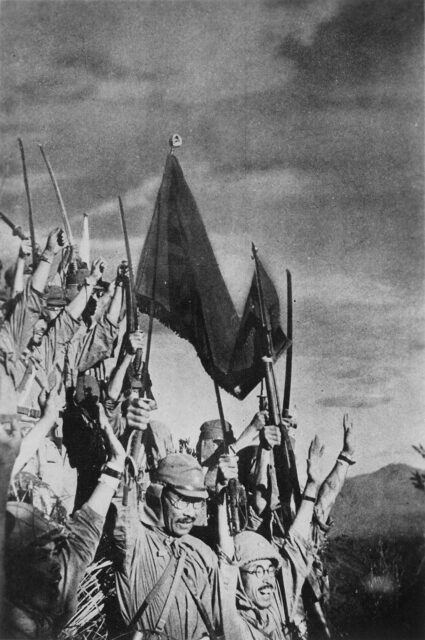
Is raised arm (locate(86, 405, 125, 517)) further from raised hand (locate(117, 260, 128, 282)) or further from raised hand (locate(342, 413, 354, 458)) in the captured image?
raised hand (locate(342, 413, 354, 458))

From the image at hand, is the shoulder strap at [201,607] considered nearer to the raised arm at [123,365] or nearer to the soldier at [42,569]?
the soldier at [42,569]

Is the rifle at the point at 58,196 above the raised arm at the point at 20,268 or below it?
above

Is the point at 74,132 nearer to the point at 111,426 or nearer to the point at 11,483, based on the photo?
the point at 111,426

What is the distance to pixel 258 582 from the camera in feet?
14.5

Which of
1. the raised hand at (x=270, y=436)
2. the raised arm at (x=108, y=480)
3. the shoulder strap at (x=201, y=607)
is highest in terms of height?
the raised hand at (x=270, y=436)

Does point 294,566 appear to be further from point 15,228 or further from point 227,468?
point 15,228

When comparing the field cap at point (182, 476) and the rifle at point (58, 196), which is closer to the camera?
the field cap at point (182, 476)

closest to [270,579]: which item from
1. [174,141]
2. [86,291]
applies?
[86,291]

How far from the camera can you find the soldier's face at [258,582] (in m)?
4.42

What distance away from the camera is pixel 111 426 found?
4.27 meters

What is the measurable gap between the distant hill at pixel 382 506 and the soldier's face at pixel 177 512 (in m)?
1.01

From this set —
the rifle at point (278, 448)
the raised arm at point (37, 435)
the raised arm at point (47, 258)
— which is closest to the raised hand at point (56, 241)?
the raised arm at point (47, 258)

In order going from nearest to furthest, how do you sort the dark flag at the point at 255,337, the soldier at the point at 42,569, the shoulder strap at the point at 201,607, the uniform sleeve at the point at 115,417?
the soldier at the point at 42,569
the shoulder strap at the point at 201,607
the uniform sleeve at the point at 115,417
the dark flag at the point at 255,337

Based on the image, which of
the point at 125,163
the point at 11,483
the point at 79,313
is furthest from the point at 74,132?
the point at 11,483
